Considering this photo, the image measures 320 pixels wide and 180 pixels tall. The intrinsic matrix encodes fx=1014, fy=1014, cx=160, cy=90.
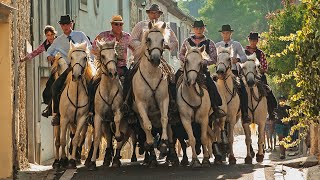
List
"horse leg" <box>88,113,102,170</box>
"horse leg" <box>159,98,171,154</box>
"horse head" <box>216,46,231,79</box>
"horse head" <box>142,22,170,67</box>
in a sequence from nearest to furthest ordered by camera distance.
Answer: "horse head" <box>142,22,170,67</box> < "horse leg" <box>159,98,171,154</box> < "horse leg" <box>88,113,102,170</box> < "horse head" <box>216,46,231,79</box>

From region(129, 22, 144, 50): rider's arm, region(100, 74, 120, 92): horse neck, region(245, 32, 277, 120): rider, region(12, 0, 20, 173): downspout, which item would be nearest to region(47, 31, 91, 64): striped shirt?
→ region(12, 0, 20, 173): downspout

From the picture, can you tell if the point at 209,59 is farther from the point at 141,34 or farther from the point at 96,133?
the point at 96,133

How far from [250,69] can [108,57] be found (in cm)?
349

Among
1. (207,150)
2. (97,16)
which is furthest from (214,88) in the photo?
(97,16)

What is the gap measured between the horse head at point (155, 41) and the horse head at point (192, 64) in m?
0.56

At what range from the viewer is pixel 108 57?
17469 mm

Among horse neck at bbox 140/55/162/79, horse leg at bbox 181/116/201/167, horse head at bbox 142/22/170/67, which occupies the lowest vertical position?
horse leg at bbox 181/116/201/167

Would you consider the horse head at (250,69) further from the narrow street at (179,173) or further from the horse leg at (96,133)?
the horse leg at (96,133)

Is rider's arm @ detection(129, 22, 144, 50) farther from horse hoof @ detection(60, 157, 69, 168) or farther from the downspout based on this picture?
horse hoof @ detection(60, 157, 69, 168)

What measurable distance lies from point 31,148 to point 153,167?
6.00 m

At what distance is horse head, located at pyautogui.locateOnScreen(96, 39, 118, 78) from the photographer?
57.2ft

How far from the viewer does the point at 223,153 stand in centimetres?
2002

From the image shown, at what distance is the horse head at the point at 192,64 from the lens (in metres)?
17.7

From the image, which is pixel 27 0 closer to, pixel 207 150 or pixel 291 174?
pixel 207 150
